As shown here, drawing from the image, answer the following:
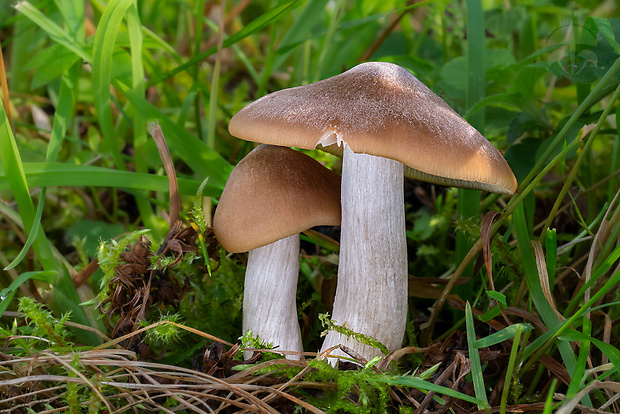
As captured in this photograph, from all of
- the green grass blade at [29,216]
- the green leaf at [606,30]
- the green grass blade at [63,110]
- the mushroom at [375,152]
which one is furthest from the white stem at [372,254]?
the green grass blade at [63,110]

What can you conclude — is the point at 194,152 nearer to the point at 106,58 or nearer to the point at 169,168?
the point at 169,168

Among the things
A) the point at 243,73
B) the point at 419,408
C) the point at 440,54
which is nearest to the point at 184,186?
the point at 419,408

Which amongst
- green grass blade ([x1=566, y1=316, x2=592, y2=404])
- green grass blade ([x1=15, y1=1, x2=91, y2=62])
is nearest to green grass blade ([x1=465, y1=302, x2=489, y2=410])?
green grass blade ([x1=566, y1=316, x2=592, y2=404])

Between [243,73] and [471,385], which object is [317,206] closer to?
[471,385]

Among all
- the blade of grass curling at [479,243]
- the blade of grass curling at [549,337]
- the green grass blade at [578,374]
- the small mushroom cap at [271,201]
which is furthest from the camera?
the small mushroom cap at [271,201]

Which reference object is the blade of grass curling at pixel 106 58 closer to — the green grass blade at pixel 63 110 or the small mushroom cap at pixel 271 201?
the green grass blade at pixel 63 110

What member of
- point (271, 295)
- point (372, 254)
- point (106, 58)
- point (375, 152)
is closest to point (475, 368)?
point (372, 254)

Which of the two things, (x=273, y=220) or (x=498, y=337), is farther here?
(x=273, y=220)
